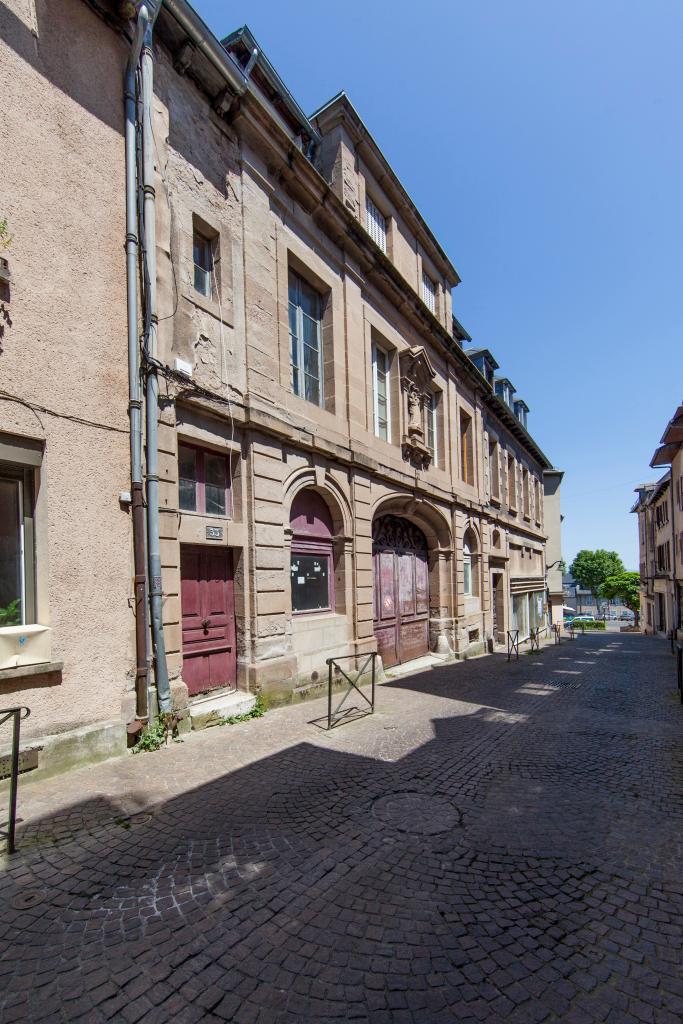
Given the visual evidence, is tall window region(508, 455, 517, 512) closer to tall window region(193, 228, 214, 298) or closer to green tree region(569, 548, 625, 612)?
tall window region(193, 228, 214, 298)

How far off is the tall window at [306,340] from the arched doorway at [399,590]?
3.76 m

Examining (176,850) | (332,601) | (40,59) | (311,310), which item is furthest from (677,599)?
(40,59)

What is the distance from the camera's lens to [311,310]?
998 cm

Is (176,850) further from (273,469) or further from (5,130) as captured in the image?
(5,130)

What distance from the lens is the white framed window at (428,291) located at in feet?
48.7

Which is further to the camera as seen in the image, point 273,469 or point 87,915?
point 273,469

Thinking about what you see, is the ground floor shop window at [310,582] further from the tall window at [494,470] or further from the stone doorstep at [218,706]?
the tall window at [494,470]

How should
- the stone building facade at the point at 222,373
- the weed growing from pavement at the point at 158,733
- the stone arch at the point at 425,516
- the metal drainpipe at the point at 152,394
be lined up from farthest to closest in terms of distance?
the stone arch at the point at 425,516
the metal drainpipe at the point at 152,394
the weed growing from pavement at the point at 158,733
the stone building facade at the point at 222,373

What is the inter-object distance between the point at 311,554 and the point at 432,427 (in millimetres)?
7441

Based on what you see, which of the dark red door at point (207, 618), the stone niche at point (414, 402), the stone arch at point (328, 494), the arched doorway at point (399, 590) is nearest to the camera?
the dark red door at point (207, 618)

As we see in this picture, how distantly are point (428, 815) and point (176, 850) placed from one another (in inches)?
80.0

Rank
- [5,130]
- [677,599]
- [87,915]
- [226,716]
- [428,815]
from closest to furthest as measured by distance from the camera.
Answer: [87,915]
[428,815]
[5,130]
[226,716]
[677,599]

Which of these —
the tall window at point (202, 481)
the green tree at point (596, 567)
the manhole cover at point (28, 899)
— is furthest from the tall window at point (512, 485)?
the green tree at point (596, 567)

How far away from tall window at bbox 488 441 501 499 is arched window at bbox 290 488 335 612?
40.3 feet
